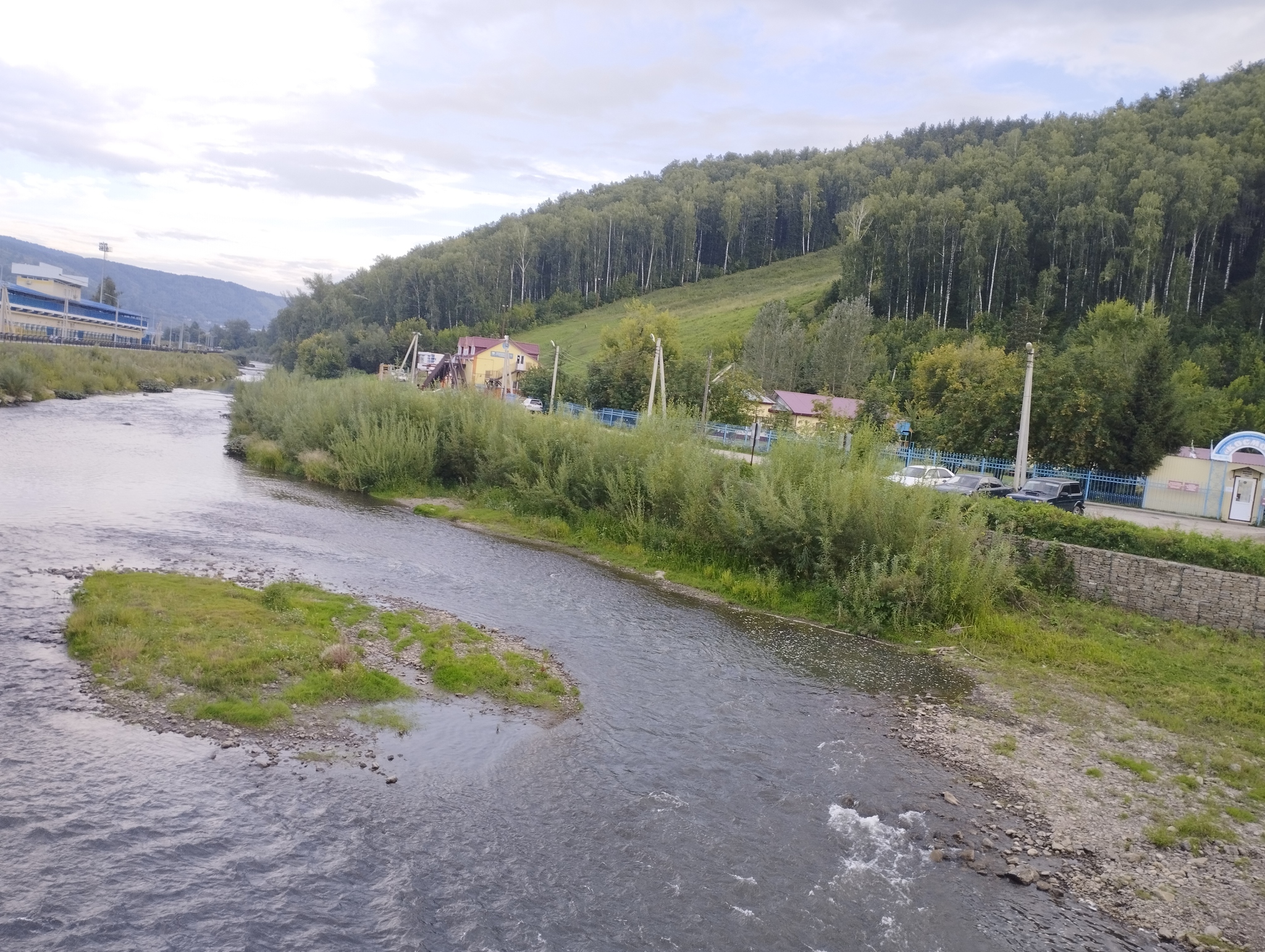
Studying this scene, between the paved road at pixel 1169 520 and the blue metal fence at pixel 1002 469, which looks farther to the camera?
the blue metal fence at pixel 1002 469

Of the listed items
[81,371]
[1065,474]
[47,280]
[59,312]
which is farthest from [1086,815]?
[47,280]

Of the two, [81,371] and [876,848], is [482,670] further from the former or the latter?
[81,371]

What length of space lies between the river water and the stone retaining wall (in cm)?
648

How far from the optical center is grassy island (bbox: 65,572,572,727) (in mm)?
14227

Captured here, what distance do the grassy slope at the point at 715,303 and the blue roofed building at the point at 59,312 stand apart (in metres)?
60.5

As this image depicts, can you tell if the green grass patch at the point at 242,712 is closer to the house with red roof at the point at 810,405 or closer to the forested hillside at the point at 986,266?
the forested hillside at the point at 986,266

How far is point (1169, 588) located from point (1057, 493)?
41.7 feet

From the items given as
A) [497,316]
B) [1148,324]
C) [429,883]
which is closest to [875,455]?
[429,883]

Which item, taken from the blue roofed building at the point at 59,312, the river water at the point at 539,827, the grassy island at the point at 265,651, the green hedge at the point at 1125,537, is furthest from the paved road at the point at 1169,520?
the blue roofed building at the point at 59,312

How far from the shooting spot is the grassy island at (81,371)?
195ft

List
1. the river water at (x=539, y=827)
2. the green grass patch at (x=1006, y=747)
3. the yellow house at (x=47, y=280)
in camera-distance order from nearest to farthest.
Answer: the river water at (x=539, y=827) < the green grass patch at (x=1006, y=747) < the yellow house at (x=47, y=280)

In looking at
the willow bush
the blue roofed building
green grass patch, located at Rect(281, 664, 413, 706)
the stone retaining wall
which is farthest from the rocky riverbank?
the blue roofed building

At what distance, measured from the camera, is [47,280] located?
15312 centimetres

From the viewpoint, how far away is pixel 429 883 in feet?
32.7
